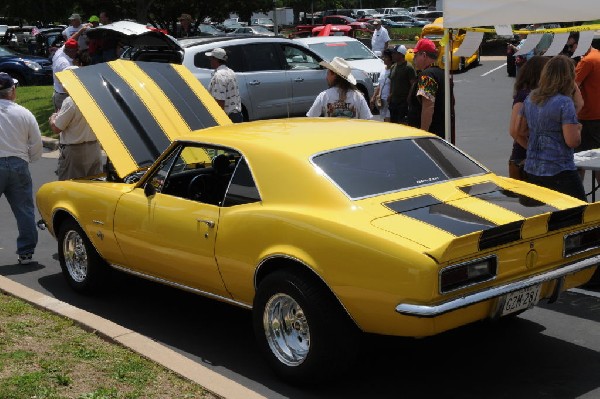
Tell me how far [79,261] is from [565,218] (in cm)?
400

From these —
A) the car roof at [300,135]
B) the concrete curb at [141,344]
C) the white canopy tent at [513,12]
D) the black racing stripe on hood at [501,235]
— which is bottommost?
the concrete curb at [141,344]

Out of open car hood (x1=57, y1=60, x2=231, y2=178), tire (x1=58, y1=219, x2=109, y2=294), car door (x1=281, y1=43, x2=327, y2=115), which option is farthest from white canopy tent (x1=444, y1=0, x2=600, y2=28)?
car door (x1=281, y1=43, x2=327, y2=115)

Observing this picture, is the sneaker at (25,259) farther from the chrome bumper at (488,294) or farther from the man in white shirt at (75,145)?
the chrome bumper at (488,294)

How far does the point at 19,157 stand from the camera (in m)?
8.59

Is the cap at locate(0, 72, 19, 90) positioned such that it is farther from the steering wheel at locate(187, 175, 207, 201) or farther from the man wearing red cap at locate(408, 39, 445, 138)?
the man wearing red cap at locate(408, 39, 445, 138)

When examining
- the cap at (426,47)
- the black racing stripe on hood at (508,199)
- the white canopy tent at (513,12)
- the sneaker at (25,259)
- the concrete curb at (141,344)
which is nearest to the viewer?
the concrete curb at (141,344)

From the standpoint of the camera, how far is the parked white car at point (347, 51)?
793 inches

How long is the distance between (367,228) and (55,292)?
3600 mm

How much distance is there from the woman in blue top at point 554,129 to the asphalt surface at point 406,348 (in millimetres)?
909

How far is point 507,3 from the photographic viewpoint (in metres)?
8.16

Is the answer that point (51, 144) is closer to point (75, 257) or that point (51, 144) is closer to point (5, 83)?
point (5, 83)

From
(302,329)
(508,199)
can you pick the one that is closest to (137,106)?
(302,329)

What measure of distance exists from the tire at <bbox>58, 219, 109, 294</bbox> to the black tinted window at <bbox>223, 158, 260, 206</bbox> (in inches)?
71.5

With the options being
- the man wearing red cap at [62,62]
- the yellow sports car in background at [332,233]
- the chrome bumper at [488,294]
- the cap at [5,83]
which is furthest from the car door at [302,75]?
the chrome bumper at [488,294]
